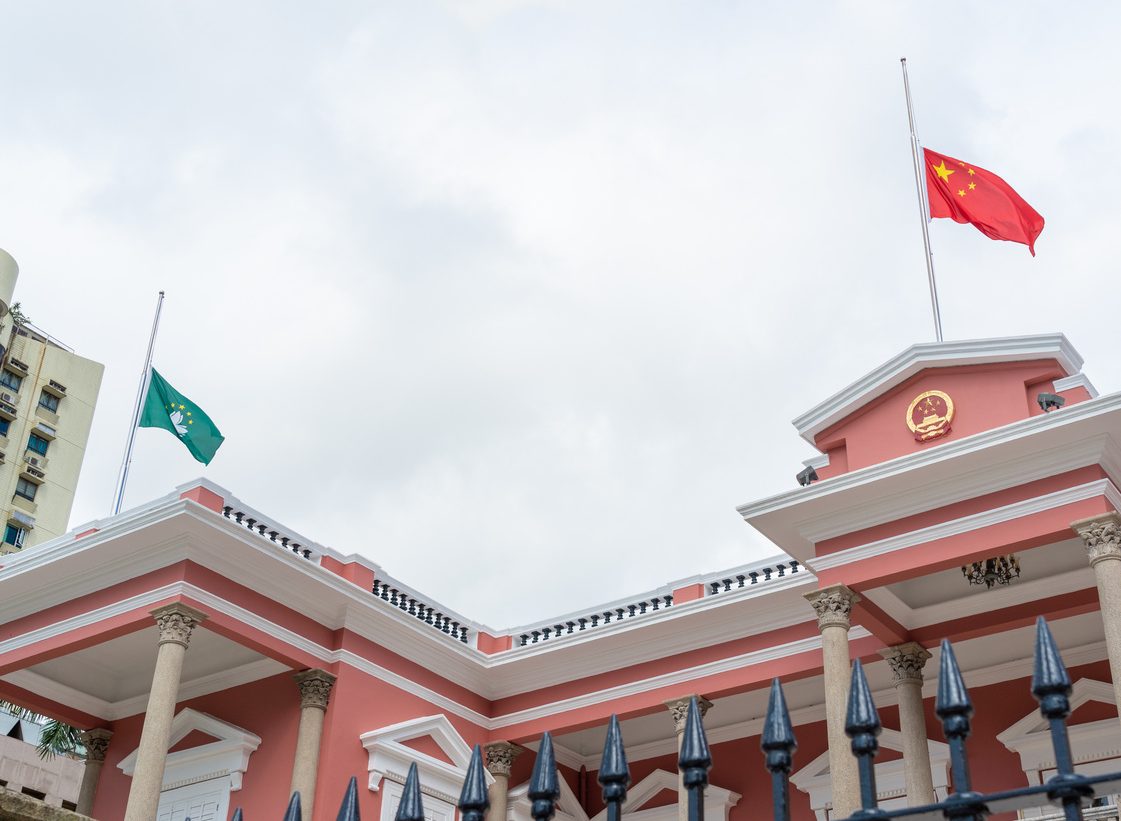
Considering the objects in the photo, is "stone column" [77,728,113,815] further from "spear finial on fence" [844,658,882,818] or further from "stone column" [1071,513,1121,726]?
"spear finial on fence" [844,658,882,818]

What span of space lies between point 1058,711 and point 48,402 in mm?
48622

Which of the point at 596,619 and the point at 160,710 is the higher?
the point at 596,619

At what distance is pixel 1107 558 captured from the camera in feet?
40.8

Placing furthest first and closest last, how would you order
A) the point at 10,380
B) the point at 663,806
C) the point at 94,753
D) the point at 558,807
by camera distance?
the point at 10,380, the point at 558,807, the point at 663,806, the point at 94,753

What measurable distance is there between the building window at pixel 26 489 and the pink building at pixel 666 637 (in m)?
29.8

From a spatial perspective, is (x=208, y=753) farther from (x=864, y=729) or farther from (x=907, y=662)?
(x=864, y=729)

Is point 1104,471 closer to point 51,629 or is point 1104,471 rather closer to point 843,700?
point 843,700

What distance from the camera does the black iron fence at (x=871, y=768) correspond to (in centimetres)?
243

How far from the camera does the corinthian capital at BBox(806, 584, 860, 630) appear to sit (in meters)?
13.7

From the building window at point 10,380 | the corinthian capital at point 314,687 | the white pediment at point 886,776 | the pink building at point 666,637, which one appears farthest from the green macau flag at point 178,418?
the building window at point 10,380

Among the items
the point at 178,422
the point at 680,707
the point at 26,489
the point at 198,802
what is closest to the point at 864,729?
the point at 680,707

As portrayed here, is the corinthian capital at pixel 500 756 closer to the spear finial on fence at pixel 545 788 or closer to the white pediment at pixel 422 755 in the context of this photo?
the white pediment at pixel 422 755

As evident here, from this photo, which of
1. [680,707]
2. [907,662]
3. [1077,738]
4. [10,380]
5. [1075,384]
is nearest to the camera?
[1075,384]

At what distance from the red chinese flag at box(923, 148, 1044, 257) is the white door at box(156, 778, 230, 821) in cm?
1176
